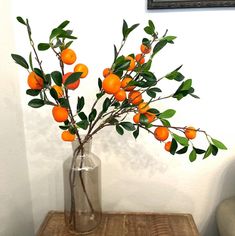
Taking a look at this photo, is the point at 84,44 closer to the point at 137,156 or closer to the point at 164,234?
the point at 137,156

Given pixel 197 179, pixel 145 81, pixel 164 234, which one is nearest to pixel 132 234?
pixel 164 234

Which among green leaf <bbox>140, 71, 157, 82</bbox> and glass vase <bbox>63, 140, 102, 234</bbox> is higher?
green leaf <bbox>140, 71, 157, 82</bbox>

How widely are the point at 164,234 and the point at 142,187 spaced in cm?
24

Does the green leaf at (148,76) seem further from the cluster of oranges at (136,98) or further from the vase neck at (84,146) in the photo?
the vase neck at (84,146)

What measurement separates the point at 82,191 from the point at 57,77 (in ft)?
1.45

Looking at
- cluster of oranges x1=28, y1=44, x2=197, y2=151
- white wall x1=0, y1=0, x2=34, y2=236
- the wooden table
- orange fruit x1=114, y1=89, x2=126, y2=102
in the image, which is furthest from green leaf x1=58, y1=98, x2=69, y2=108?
the wooden table

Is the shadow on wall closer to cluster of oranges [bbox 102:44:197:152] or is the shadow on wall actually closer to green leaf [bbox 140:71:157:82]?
cluster of oranges [bbox 102:44:197:152]

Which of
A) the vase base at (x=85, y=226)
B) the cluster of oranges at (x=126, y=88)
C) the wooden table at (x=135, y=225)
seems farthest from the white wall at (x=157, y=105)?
the cluster of oranges at (x=126, y=88)

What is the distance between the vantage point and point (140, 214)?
1.03 meters

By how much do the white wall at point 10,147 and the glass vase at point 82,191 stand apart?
0.75ft

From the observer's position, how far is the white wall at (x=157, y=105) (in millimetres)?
936

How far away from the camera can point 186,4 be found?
2.95ft

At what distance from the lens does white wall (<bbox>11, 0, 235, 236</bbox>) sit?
0.94 m

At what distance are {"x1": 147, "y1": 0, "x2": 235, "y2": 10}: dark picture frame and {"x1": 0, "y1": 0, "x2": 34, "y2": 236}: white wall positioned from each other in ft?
1.77
